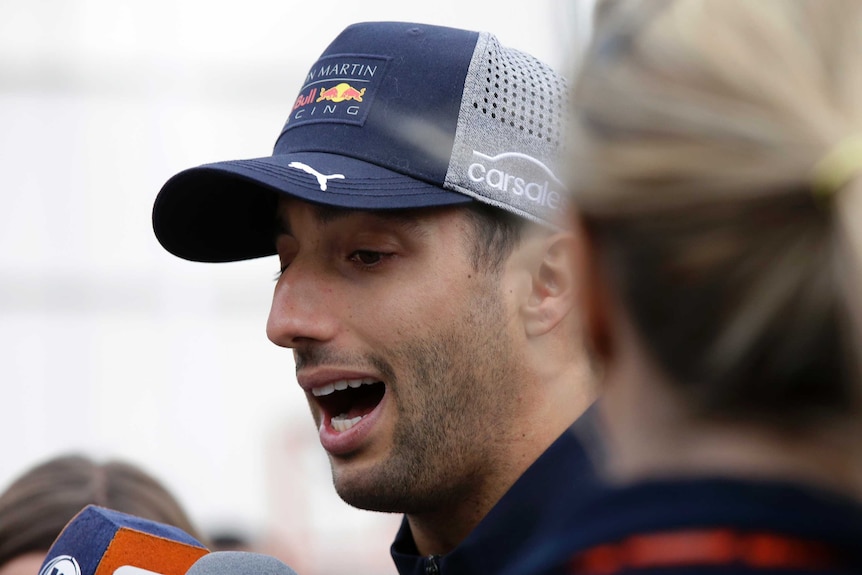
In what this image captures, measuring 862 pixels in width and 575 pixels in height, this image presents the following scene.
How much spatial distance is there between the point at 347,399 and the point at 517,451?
280 mm

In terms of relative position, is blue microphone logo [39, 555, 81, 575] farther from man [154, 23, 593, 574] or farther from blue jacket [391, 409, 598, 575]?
blue jacket [391, 409, 598, 575]

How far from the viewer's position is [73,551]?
1.68 meters

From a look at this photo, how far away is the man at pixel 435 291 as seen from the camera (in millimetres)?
1829

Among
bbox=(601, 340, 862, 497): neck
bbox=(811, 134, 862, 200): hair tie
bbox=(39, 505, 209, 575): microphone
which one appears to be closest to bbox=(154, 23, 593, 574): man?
bbox=(39, 505, 209, 575): microphone

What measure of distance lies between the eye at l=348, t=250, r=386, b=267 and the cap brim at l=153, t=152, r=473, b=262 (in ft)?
0.33

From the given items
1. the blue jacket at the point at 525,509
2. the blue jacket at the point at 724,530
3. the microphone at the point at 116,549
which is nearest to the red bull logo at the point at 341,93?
the blue jacket at the point at 525,509

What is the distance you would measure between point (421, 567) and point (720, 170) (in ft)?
3.99

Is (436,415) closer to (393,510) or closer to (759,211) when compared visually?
(393,510)

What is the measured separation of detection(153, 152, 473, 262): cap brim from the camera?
1.82 m

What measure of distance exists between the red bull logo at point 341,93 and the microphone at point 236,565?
74cm

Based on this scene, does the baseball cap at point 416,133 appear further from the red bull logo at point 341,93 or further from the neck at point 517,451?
the neck at point 517,451

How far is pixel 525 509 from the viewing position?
176 cm

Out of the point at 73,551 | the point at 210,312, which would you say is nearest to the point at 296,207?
the point at 73,551

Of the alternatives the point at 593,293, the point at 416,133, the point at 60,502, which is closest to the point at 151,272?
the point at 60,502
